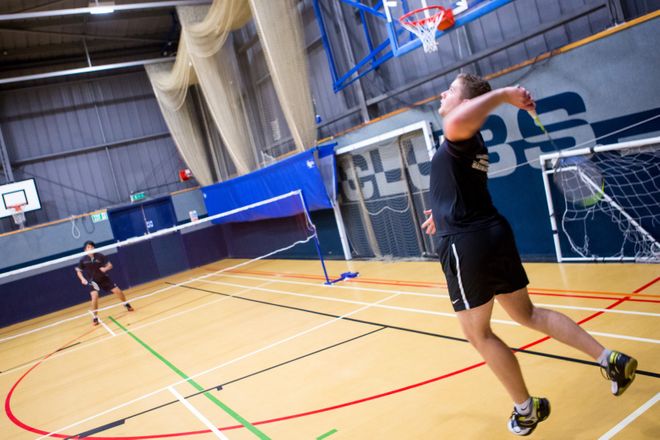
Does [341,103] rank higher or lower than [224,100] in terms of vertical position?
lower

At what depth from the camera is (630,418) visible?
2.76 metres

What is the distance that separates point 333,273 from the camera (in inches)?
378

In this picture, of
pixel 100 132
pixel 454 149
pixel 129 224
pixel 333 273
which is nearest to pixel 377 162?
pixel 333 273

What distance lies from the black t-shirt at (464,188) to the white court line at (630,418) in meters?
1.29

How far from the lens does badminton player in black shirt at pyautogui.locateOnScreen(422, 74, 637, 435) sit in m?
2.47

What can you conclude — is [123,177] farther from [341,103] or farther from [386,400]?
[386,400]

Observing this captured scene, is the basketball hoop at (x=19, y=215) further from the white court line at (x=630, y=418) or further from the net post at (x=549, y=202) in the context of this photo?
the white court line at (x=630, y=418)

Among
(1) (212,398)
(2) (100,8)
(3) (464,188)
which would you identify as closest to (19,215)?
(2) (100,8)

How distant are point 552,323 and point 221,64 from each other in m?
10.8

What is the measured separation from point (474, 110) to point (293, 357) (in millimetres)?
3658

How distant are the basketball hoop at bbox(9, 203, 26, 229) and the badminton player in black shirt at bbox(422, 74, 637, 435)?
1522cm

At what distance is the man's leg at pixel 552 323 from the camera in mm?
2562

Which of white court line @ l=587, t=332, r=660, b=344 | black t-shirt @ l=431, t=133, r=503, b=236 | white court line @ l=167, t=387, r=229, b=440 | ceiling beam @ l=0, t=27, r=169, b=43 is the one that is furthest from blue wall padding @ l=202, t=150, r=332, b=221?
black t-shirt @ l=431, t=133, r=503, b=236

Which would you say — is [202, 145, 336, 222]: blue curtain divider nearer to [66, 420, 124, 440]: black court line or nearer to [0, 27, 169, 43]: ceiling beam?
[0, 27, 169, 43]: ceiling beam
